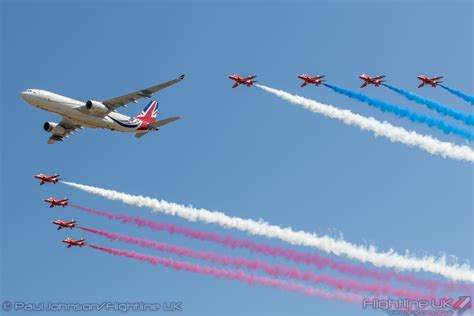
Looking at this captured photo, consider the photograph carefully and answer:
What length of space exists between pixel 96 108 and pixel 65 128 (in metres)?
10.7

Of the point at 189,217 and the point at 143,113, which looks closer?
the point at 189,217

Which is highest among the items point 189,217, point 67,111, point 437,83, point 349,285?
point 437,83

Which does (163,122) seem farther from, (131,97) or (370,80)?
(370,80)

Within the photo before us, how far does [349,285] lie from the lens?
278ft

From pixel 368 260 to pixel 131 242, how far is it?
79.0 ft

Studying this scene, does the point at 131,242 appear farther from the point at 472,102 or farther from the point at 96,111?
the point at 472,102

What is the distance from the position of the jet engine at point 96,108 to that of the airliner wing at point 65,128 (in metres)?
8.24

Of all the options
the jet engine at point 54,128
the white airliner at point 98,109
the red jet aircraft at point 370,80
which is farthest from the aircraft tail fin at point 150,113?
the red jet aircraft at point 370,80

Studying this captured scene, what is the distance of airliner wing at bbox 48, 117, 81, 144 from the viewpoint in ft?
367

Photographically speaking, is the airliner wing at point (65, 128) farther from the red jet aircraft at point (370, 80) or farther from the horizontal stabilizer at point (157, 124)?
the red jet aircraft at point (370, 80)

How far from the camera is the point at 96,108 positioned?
103375 mm

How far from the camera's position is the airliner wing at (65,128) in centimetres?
11181

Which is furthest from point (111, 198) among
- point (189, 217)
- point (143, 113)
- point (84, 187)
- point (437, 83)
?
point (437, 83)

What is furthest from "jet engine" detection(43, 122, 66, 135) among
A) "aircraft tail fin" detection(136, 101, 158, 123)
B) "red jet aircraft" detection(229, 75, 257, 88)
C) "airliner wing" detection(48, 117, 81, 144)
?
"red jet aircraft" detection(229, 75, 257, 88)
